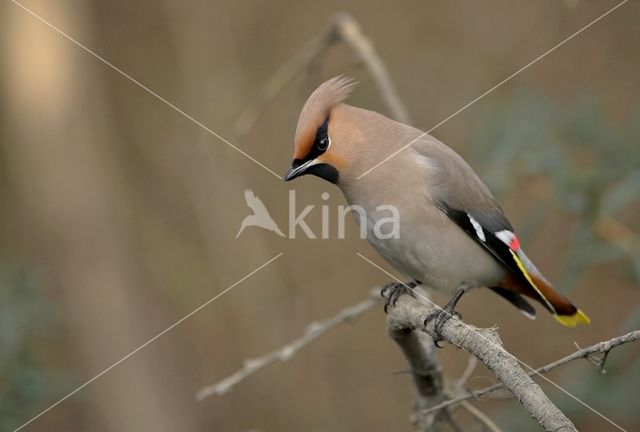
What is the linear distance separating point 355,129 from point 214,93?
3.24 metres

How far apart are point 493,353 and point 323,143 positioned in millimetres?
1218

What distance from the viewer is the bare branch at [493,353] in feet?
5.66

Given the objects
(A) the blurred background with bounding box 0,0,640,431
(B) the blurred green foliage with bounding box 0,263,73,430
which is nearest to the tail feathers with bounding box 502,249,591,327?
(A) the blurred background with bounding box 0,0,640,431

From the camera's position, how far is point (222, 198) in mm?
5887

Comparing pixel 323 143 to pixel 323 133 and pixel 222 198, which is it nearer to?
pixel 323 133

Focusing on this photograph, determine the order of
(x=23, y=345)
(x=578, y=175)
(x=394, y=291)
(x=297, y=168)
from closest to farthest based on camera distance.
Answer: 1. (x=297, y=168)
2. (x=394, y=291)
3. (x=578, y=175)
4. (x=23, y=345)

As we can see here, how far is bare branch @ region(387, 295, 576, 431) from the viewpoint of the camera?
1.72 metres

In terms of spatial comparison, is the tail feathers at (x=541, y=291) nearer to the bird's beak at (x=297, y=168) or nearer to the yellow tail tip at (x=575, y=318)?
the yellow tail tip at (x=575, y=318)

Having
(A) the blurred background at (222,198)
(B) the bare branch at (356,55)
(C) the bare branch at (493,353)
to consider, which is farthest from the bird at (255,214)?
(C) the bare branch at (493,353)

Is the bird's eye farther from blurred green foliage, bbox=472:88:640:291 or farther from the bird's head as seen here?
blurred green foliage, bbox=472:88:640:291

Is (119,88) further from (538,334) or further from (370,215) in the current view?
(370,215)

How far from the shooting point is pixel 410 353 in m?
2.71

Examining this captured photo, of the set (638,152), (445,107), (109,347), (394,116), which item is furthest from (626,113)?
(109,347)

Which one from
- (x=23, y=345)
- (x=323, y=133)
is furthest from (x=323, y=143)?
(x=23, y=345)
